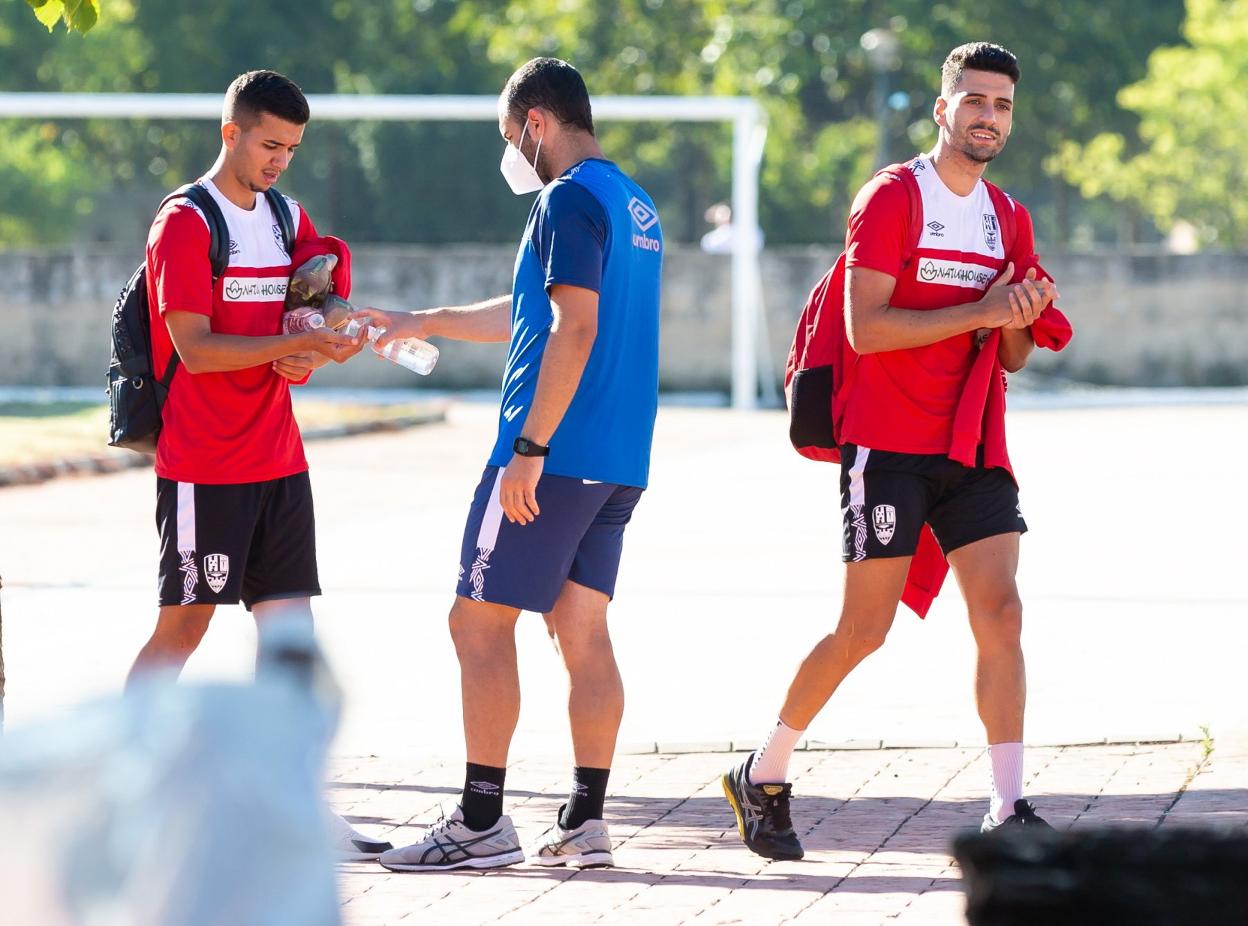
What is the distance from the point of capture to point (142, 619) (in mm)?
9836

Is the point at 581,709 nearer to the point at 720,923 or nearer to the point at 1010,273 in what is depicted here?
the point at 720,923

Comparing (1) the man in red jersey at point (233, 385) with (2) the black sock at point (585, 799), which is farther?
(1) the man in red jersey at point (233, 385)

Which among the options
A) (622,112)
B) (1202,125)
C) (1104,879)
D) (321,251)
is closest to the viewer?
(1104,879)

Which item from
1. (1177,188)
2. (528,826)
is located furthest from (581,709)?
(1177,188)

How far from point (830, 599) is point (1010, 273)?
198 inches

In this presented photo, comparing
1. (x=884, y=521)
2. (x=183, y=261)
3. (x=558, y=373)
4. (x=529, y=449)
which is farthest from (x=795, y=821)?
(x=183, y=261)

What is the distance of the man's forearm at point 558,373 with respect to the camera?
17.0 feet

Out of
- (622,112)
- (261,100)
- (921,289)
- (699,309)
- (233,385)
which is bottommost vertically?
(699,309)

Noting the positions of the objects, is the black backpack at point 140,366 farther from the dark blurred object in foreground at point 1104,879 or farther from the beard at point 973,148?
the dark blurred object in foreground at point 1104,879

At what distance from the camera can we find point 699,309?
Answer: 28125mm

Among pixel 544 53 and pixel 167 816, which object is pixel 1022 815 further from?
pixel 544 53

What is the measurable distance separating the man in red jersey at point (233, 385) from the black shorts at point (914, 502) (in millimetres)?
1359

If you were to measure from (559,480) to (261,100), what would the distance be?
4.14 ft

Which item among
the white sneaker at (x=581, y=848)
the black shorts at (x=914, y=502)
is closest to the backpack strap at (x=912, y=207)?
the black shorts at (x=914, y=502)
